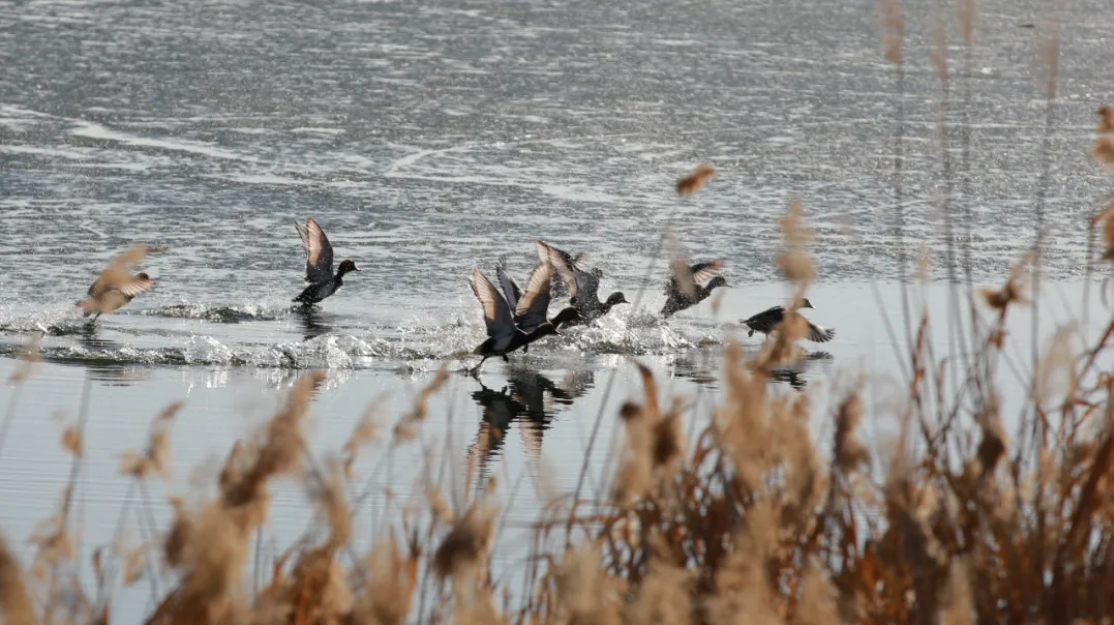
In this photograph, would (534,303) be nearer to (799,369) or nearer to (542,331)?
(542,331)

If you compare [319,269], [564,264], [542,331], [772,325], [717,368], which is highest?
[564,264]

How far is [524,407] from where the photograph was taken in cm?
683

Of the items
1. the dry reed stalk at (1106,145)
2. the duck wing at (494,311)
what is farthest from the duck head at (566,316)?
the dry reed stalk at (1106,145)

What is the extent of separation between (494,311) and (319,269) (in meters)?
1.65

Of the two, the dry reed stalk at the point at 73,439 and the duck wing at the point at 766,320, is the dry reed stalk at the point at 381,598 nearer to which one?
the dry reed stalk at the point at 73,439

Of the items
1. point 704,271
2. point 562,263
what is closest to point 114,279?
point 562,263

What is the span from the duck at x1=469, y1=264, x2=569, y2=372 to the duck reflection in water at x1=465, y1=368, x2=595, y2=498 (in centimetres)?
14

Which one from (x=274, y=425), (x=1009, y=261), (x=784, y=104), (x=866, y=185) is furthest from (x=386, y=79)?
(x=274, y=425)

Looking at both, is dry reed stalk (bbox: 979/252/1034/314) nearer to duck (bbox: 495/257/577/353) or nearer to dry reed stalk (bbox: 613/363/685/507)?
dry reed stalk (bbox: 613/363/685/507)

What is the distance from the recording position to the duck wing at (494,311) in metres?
7.42

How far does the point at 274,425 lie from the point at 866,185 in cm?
1037

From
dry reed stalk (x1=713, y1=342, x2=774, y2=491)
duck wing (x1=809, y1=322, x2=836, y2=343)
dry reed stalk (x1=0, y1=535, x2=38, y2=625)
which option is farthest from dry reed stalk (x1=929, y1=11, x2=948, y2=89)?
duck wing (x1=809, y1=322, x2=836, y2=343)

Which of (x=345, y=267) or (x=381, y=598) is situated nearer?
(x=381, y=598)

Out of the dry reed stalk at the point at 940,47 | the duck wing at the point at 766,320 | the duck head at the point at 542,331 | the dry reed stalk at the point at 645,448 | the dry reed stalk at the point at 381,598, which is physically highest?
Answer: the dry reed stalk at the point at 940,47
